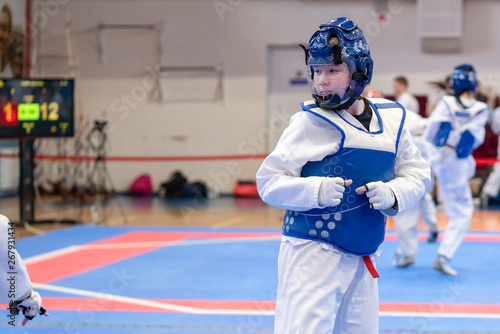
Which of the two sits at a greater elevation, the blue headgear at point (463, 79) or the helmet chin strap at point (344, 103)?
the blue headgear at point (463, 79)

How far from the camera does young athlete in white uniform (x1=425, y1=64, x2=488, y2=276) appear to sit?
20.5 ft

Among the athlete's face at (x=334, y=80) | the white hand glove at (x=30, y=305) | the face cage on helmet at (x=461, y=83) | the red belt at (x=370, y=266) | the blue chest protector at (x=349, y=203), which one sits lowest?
the white hand glove at (x=30, y=305)

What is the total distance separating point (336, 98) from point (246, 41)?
39.6ft

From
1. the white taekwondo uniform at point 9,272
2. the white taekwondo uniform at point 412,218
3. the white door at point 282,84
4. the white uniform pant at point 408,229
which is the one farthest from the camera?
the white door at point 282,84

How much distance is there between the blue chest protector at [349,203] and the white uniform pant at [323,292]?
5cm

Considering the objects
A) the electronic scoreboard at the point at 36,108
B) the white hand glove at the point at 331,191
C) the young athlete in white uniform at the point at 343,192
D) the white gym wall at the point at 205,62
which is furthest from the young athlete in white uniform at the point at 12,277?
the white gym wall at the point at 205,62

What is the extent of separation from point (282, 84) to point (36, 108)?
684 centimetres

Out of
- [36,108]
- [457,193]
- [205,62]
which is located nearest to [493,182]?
[457,193]

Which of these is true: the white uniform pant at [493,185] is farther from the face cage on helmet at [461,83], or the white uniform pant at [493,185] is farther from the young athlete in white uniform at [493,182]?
the face cage on helmet at [461,83]

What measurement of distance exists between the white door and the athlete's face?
1169cm

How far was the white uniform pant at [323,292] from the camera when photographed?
8.07 feet

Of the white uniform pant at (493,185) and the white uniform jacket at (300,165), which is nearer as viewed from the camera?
the white uniform jacket at (300,165)

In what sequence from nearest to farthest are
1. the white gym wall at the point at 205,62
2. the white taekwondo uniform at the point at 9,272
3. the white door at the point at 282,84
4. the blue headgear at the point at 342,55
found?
the white taekwondo uniform at the point at 9,272 → the blue headgear at the point at 342,55 → the white gym wall at the point at 205,62 → the white door at the point at 282,84

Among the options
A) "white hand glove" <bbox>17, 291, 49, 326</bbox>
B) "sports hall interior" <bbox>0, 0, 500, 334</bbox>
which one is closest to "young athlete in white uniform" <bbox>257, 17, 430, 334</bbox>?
"white hand glove" <bbox>17, 291, 49, 326</bbox>
